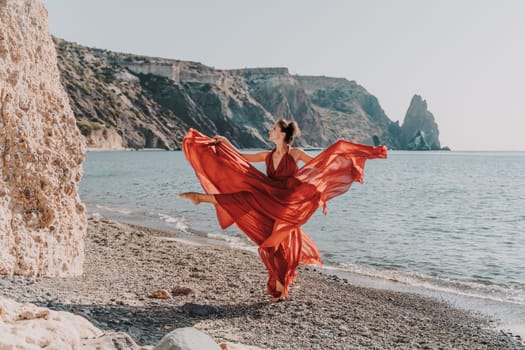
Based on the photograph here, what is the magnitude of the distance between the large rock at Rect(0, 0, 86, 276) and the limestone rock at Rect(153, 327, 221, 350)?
341cm

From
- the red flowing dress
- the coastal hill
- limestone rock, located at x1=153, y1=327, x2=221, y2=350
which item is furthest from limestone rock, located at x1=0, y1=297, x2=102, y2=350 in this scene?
the coastal hill

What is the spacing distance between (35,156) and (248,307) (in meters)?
3.48

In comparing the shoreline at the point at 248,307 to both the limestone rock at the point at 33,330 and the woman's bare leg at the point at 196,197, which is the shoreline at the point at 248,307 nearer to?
the limestone rock at the point at 33,330

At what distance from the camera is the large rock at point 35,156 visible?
6.08 meters

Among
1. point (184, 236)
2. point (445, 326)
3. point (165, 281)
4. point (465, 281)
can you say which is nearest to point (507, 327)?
point (445, 326)

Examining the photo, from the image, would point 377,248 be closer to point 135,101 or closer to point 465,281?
point 465,281

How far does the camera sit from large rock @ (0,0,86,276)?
608cm

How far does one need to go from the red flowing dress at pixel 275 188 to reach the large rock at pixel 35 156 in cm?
182

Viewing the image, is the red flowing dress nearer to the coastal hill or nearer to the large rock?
the large rock

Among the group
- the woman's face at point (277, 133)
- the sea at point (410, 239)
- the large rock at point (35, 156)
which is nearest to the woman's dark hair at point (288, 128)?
the woman's face at point (277, 133)

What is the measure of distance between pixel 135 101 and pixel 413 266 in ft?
376

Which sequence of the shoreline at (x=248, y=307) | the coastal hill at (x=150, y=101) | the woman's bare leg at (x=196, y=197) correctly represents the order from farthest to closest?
the coastal hill at (x=150, y=101) < the woman's bare leg at (x=196, y=197) < the shoreline at (x=248, y=307)

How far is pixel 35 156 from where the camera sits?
6414 mm

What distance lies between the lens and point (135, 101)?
Result: 391ft
